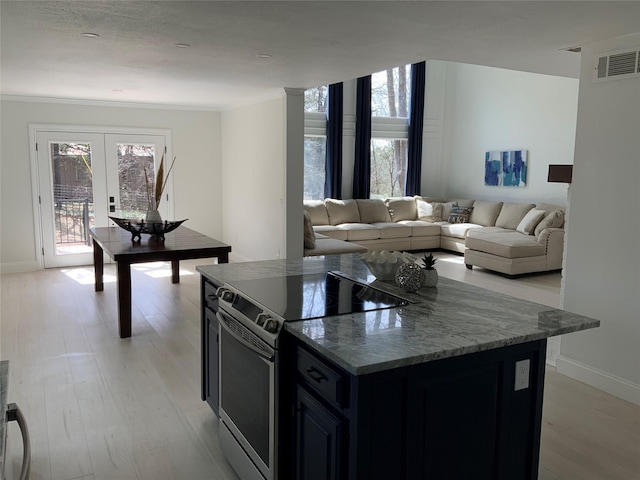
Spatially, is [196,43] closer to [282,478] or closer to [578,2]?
[578,2]

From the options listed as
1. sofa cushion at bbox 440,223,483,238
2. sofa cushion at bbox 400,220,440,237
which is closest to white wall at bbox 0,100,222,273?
sofa cushion at bbox 400,220,440,237

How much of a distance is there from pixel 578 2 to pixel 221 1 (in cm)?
180

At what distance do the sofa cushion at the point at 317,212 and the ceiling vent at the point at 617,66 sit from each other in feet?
17.6

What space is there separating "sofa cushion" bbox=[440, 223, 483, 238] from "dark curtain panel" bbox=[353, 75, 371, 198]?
1529 mm

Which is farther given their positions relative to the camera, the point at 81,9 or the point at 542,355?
the point at 81,9

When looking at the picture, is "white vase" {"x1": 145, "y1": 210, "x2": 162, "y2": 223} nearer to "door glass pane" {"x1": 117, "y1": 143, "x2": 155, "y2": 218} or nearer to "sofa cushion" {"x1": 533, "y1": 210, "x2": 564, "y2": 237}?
"door glass pane" {"x1": 117, "y1": 143, "x2": 155, "y2": 218}

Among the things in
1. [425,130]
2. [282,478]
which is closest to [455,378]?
[282,478]

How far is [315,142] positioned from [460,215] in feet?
9.16

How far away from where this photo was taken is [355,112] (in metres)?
9.35

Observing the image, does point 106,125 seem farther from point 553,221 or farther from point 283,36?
point 553,221

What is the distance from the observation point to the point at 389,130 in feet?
32.1

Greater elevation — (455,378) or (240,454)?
(455,378)

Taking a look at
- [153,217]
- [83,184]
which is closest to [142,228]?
[153,217]

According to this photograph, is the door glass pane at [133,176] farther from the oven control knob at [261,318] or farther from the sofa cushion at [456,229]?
the oven control knob at [261,318]
